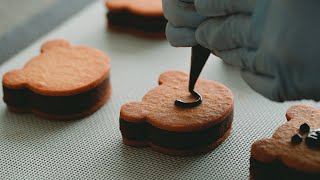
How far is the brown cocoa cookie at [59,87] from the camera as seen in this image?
1205 millimetres

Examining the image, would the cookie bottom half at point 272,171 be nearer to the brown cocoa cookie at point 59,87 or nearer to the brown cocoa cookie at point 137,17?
the brown cocoa cookie at point 59,87

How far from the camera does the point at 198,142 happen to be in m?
1.11

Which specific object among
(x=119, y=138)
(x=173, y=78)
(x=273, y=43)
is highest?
(x=273, y=43)

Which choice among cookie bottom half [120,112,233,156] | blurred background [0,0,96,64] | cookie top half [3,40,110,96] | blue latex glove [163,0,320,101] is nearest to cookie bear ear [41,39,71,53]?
cookie top half [3,40,110,96]

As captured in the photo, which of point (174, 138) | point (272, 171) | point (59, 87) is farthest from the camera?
point (59, 87)

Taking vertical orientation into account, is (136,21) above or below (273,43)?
below

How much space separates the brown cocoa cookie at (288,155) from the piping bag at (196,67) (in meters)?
0.19

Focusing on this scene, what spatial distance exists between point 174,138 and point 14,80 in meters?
0.41

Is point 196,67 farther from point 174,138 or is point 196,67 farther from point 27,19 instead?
point 27,19

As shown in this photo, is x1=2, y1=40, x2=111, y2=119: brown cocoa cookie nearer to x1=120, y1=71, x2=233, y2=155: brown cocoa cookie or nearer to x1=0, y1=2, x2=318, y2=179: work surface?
x1=0, y1=2, x2=318, y2=179: work surface

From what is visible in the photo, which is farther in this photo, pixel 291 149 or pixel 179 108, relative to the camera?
pixel 179 108

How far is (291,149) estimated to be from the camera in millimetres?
996

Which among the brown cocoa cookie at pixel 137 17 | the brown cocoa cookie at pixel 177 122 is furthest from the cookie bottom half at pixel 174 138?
the brown cocoa cookie at pixel 137 17

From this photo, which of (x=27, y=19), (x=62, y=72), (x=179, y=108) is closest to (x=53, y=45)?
(x=62, y=72)
